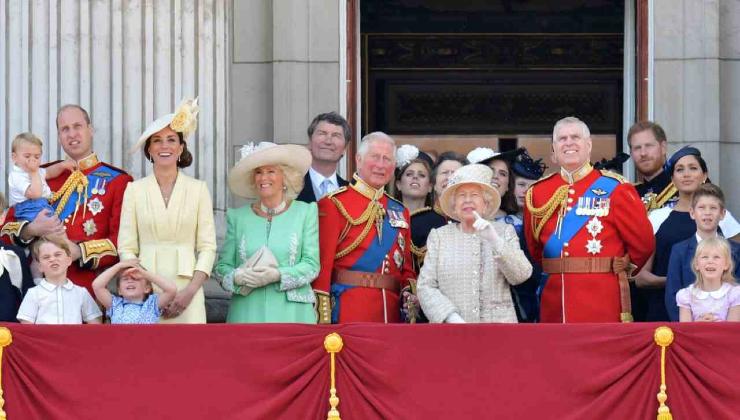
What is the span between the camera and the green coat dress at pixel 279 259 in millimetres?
10484

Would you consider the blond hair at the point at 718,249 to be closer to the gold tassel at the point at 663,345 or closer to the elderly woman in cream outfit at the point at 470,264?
the gold tassel at the point at 663,345

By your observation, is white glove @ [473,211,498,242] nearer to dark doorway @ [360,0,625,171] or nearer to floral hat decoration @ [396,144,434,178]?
floral hat decoration @ [396,144,434,178]

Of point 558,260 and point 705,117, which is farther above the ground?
point 705,117

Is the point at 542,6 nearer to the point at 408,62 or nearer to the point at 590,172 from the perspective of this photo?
the point at 408,62

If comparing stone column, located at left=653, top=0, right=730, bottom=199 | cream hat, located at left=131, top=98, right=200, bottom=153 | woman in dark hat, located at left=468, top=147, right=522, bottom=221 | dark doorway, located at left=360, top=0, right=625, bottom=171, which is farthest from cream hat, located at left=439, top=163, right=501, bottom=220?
dark doorway, located at left=360, top=0, right=625, bottom=171

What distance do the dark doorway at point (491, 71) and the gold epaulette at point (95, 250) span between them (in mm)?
5124

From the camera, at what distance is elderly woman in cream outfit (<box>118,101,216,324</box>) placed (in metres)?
10.5

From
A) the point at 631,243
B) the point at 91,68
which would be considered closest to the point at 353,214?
the point at 631,243

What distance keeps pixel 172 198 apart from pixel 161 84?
2147 mm

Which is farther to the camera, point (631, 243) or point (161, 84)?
point (161, 84)

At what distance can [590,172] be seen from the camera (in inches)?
428

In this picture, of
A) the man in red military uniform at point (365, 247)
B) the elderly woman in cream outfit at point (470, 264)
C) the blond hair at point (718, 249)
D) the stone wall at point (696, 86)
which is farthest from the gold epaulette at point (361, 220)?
the stone wall at point (696, 86)

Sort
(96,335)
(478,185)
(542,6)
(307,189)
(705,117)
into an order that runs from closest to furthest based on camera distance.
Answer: (96,335)
(478,185)
(307,189)
(705,117)
(542,6)

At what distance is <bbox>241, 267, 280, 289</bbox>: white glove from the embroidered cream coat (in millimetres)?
764
